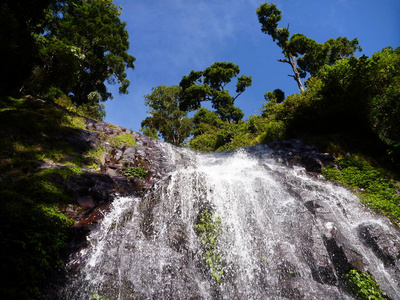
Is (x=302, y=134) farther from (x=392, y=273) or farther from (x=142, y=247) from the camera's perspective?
(x=142, y=247)

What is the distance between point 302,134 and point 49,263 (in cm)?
1256

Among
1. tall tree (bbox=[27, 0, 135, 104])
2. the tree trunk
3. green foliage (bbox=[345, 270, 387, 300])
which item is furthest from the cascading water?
the tree trunk

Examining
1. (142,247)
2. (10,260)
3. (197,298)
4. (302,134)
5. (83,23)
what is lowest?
(197,298)

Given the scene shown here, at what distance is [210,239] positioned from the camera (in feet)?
19.1

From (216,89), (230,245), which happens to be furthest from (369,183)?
(216,89)

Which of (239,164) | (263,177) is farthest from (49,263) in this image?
(239,164)

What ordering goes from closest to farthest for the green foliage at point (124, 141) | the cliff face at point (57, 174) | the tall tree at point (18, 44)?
the cliff face at point (57, 174)
the tall tree at point (18, 44)
the green foliage at point (124, 141)

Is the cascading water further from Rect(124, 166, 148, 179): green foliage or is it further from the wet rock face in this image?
the wet rock face

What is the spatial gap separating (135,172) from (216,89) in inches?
1158

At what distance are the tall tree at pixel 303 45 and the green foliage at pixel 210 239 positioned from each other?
1004 inches

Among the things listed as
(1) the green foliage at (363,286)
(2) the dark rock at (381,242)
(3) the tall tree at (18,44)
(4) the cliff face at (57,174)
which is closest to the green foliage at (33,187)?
(4) the cliff face at (57,174)

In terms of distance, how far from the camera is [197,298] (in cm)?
446

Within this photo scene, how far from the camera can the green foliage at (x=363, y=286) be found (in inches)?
175

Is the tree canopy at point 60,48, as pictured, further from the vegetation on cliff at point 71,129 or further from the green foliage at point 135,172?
the green foliage at point 135,172
